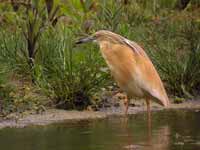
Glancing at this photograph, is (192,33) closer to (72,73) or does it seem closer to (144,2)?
(72,73)

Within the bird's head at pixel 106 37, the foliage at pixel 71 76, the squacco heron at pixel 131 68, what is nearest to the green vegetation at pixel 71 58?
the foliage at pixel 71 76

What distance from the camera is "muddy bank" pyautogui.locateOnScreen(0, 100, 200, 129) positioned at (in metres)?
11.8

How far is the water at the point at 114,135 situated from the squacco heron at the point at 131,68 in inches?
21.2

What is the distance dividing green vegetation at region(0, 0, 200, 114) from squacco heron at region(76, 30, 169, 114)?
2.29 metres

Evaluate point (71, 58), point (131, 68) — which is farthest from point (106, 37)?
point (71, 58)

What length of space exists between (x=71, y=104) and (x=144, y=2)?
8589 millimetres

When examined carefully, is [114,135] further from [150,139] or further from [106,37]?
[106,37]

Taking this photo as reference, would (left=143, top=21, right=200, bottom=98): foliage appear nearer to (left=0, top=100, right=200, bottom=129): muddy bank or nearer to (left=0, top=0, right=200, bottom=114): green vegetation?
(left=0, top=0, right=200, bottom=114): green vegetation

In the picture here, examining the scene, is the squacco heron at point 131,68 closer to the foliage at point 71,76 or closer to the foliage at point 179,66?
the foliage at point 71,76

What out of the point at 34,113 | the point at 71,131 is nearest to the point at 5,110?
the point at 34,113

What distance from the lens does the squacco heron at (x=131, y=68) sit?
10.4 metres

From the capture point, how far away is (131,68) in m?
10.4

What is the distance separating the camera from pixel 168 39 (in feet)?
52.7

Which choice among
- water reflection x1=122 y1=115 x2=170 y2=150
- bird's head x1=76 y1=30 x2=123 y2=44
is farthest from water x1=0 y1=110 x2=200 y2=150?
bird's head x1=76 y1=30 x2=123 y2=44
